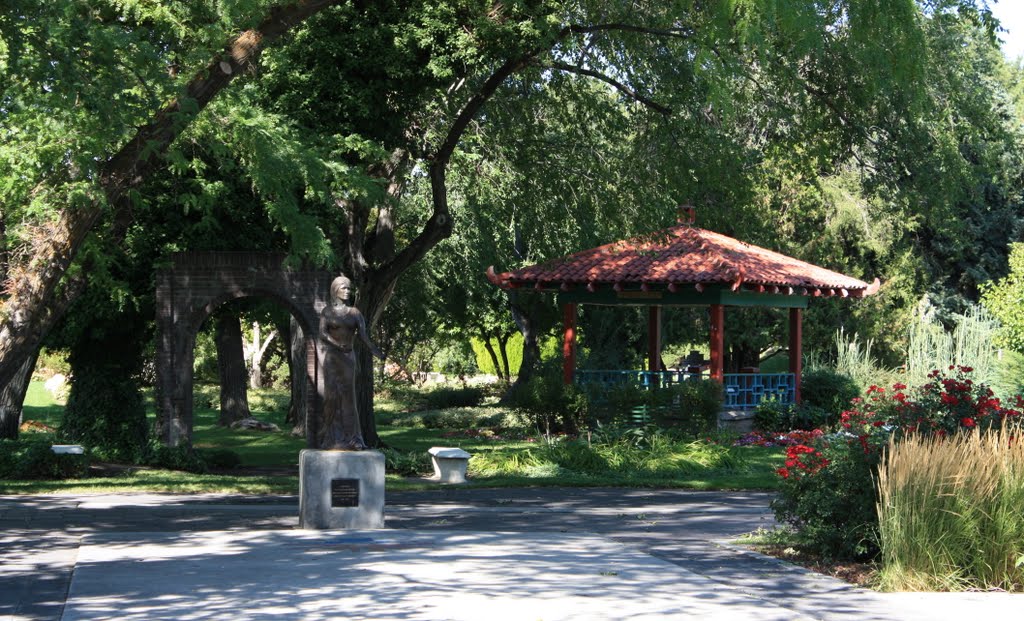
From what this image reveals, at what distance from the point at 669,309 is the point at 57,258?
25410 mm

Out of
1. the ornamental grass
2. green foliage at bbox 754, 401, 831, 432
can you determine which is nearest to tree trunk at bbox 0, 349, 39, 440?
green foliage at bbox 754, 401, 831, 432

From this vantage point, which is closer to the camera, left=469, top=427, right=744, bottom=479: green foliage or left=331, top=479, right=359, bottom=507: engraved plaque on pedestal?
left=331, top=479, right=359, bottom=507: engraved plaque on pedestal

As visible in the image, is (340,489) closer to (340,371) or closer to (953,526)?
(340,371)

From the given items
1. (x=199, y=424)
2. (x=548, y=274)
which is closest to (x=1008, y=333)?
(x=548, y=274)

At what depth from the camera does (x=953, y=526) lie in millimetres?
10125

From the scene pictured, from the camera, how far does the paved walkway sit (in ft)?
29.8

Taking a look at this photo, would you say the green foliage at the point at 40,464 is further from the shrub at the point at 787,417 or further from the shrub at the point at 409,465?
the shrub at the point at 787,417

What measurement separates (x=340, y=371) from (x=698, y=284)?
12928mm

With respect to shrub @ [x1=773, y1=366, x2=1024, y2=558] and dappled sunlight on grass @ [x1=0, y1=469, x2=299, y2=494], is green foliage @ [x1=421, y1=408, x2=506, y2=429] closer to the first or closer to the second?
dappled sunlight on grass @ [x1=0, y1=469, x2=299, y2=494]

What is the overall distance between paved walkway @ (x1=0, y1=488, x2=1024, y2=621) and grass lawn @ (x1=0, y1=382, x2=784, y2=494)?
118 cm

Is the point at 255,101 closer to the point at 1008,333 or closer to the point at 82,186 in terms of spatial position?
the point at 82,186

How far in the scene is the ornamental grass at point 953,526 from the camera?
10.1 metres

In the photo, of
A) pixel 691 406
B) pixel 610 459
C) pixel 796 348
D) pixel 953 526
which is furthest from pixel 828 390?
pixel 953 526

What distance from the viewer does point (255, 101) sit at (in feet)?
60.8
